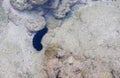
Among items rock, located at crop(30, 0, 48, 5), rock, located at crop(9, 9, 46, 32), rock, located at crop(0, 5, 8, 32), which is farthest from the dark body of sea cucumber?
rock, located at crop(0, 5, 8, 32)

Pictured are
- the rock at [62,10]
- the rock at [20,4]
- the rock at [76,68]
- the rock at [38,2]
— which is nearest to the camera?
the rock at [76,68]

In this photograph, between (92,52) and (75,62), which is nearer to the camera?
(75,62)

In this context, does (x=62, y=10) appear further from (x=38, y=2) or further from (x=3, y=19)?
(x=3, y=19)

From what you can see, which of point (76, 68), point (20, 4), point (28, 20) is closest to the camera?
point (76, 68)

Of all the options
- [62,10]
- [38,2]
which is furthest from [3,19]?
[62,10]

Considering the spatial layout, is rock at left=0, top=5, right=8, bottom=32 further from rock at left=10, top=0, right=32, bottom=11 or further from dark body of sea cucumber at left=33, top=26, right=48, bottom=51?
dark body of sea cucumber at left=33, top=26, right=48, bottom=51

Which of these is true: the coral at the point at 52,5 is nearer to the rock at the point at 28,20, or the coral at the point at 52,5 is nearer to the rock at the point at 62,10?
the rock at the point at 62,10

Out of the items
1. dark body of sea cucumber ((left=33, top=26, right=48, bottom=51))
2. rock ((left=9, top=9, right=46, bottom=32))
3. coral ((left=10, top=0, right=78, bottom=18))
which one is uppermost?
coral ((left=10, top=0, right=78, bottom=18))

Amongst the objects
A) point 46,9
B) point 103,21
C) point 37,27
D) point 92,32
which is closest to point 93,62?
point 92,32

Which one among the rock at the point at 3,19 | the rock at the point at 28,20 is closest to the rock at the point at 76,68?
the rock at the point at 28,20

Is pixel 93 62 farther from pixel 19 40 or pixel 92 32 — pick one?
pixel 19 40

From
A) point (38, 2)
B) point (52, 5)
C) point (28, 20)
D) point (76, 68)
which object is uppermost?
point (38, 2)
